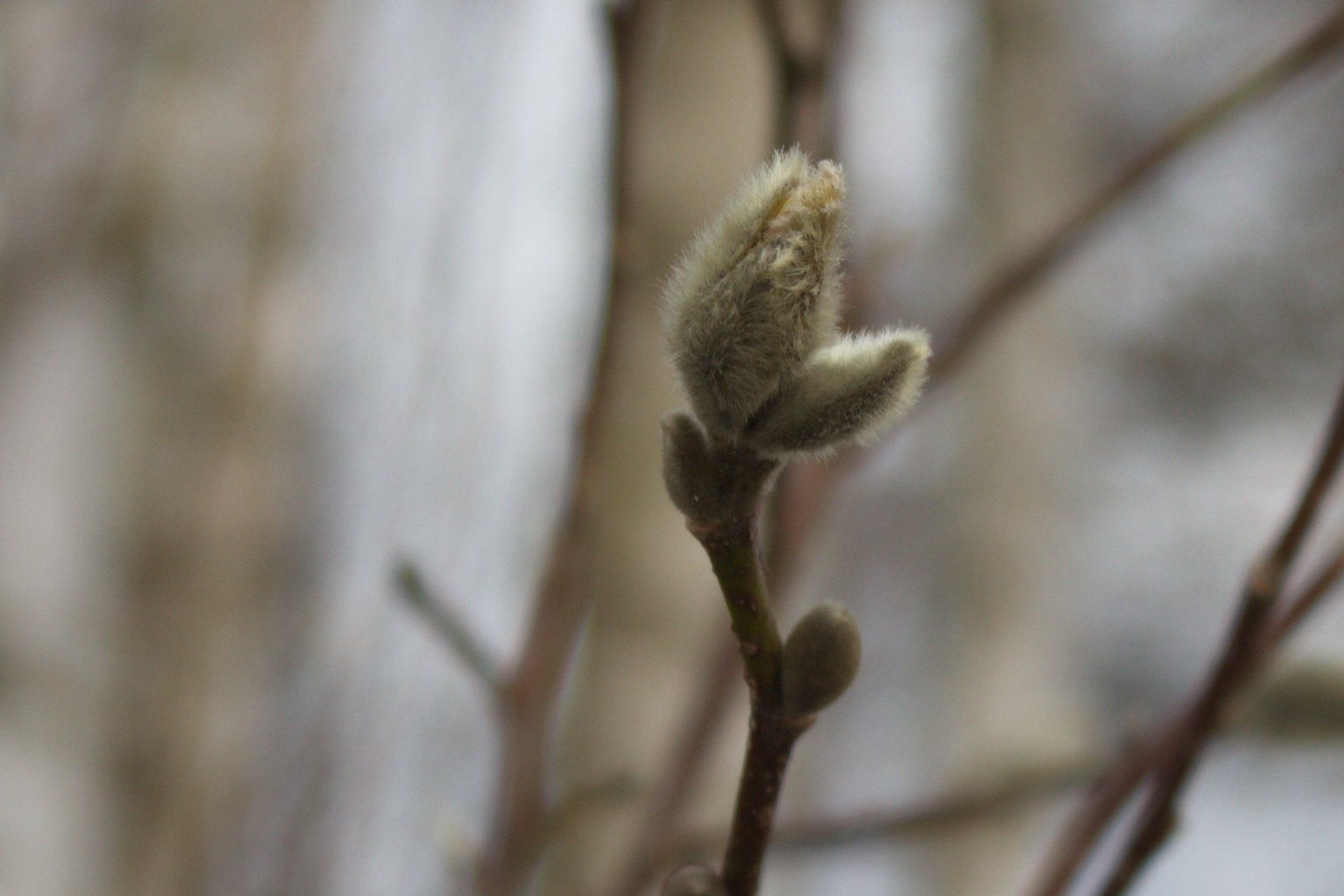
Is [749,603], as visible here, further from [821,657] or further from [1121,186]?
[1121,186]

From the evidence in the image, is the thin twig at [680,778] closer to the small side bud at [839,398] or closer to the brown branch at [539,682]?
the brown branch at [539,682]

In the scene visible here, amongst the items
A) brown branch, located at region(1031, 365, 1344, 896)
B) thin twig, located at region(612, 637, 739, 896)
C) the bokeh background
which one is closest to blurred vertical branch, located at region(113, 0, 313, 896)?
the bokeh background

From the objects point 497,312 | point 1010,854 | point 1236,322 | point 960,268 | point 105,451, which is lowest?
point 1010,854

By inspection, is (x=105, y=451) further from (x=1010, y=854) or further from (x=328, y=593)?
(x=1010, y=854)

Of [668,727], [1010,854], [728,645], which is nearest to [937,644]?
[1010,854]

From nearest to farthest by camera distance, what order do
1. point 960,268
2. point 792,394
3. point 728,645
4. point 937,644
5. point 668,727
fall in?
point 792,394, point 728,645, point 668,727, point 960,268, point 937,644

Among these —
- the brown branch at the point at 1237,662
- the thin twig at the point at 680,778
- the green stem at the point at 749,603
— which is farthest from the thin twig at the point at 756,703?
the thin twig at the point at 680,778

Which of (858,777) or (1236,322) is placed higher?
(1236,322)

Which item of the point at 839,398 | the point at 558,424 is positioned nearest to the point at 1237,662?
the point at 839,398
